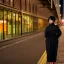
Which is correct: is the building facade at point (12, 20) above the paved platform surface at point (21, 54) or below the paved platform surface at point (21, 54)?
above

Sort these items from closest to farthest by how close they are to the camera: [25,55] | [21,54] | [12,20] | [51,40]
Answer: [51,40]
[25,55]
[21,54]
[12,20]

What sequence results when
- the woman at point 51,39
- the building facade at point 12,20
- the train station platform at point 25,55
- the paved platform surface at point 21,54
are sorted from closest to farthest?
the woman at point 51,39 → the train station platform at point 25,55 → the paved platform surface at point 21,54 → the building facade at point 12,20

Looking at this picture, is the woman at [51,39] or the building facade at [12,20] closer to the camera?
the woman at [51,39]

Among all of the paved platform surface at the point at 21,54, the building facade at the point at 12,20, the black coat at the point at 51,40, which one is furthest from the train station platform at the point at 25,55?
the building facade at the point at 12,20

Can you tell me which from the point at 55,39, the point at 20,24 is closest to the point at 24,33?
the point at 20,24

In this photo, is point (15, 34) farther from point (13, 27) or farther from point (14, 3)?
point (14, 3)

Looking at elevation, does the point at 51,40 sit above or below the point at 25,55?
above

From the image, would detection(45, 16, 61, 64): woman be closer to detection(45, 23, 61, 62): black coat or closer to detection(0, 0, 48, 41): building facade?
detection(45, 23, 61, 62): black coat

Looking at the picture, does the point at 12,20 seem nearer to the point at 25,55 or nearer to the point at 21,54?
the point at 21,54

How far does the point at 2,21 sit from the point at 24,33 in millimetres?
10405

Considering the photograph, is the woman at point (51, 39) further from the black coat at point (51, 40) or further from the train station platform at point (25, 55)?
the train station platform at point (25, 55)

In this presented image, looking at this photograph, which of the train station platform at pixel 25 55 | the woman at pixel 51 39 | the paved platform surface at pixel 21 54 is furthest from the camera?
the paved platform surface at pixel 21 54

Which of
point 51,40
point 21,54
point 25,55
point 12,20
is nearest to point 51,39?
point 51,40

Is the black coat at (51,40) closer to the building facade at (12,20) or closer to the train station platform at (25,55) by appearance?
the train station platform at (25,55)
